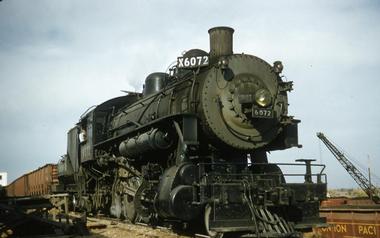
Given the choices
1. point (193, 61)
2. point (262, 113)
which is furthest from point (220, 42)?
point (262, 113)

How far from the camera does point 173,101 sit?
1059cm

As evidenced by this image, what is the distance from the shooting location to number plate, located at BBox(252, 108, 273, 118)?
9477 mm

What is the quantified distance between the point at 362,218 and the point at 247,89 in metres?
4.77

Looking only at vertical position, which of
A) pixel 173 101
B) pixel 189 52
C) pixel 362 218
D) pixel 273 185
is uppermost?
pixel 189 52

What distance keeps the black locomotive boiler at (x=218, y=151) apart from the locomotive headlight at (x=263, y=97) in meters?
0.02

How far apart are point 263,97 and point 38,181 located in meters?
18.4

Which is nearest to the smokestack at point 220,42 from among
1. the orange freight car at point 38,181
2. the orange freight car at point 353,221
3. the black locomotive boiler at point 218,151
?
the black locomotive boiler at point 218,151

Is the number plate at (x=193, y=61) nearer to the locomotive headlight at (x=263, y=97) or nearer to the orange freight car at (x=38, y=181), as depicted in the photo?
the locomotive headlight at (x=263, y=97)

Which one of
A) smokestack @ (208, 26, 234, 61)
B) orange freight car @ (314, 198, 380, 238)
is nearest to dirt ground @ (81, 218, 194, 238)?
smokestack @ (208, 26, 234, 61)

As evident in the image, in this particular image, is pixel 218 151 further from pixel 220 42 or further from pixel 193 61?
pixel 220 42

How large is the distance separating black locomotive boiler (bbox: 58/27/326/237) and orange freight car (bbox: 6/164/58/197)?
10.0 metres

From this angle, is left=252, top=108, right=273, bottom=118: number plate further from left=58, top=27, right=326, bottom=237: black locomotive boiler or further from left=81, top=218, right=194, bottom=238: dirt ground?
left=81, top=218, right=194, bottom=238: dirt ground

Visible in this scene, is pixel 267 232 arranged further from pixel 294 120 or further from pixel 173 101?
pixel 173 101

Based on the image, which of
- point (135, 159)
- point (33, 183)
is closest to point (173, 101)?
point (135, 159)
